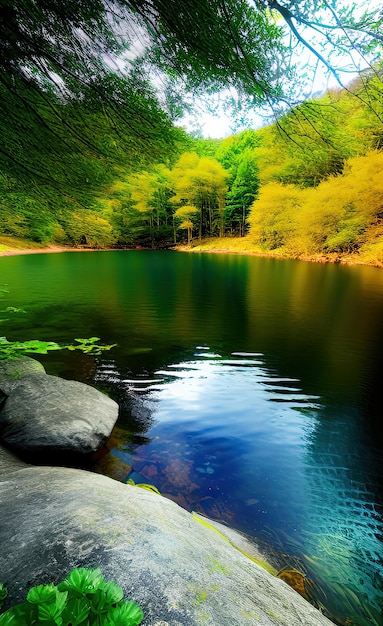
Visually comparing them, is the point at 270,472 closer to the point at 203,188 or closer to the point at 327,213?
the point at 327,213

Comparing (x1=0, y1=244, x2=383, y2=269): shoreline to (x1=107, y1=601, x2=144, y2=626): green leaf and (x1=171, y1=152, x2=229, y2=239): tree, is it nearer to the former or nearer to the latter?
(x1=171, y1=152, x2=229, y2=239): tree

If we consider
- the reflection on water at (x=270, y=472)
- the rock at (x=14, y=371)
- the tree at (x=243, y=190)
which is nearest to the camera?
the reflection on water at (x=270, y=472)

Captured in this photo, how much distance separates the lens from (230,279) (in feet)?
57.6

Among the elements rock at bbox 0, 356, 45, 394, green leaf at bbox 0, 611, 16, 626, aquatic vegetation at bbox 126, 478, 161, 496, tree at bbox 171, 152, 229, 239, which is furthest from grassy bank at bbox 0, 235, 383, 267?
green leaf at bbox 0, 611, 16, 626

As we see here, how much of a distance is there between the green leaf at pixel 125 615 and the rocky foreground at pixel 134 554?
0.75 feet

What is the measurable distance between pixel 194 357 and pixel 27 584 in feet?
19.7

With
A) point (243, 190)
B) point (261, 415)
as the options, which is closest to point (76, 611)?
point (261, 415)

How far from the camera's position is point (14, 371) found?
4.05m

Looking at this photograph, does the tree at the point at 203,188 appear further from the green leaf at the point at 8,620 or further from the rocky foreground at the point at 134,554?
the green leaf at the point at 8,620

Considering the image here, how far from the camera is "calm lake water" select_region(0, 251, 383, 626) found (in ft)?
8.48

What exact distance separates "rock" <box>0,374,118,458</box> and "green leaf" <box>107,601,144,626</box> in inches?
101

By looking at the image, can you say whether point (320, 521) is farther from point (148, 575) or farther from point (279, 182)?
point (279, 182)

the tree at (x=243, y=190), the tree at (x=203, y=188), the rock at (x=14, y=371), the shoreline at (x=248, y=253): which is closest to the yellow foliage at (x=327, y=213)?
the shoreline at (x=248, y=253)

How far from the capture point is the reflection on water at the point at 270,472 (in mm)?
2346
